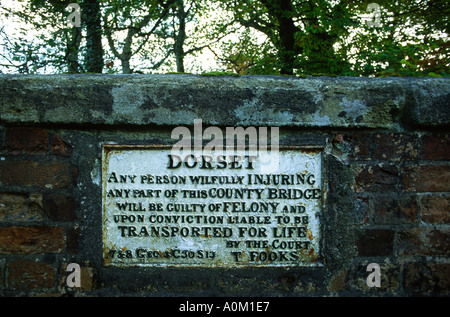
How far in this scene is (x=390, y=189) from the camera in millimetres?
1612

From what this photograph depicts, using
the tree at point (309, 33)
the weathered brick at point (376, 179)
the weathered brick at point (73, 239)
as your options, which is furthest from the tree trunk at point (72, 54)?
the weathered brick at point (376, 179)

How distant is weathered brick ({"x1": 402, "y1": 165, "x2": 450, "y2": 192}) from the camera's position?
1610 mm

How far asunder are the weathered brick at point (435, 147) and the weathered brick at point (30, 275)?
74.9 inches

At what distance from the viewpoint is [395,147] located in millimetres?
1603

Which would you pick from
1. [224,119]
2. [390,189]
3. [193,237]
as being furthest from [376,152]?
[193,237]

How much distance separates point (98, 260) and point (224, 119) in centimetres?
91

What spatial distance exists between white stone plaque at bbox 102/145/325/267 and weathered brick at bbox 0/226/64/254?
23 cm

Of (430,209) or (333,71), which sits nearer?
(430,209)

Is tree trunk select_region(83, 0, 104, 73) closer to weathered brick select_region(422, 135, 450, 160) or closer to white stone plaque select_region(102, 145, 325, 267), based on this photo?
white stone plaque select_region(102, 145, 325, 267)

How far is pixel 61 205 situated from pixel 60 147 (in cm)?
28

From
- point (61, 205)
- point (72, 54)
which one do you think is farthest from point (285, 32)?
point (61, 205)

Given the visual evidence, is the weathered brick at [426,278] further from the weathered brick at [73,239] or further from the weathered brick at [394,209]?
the weathered brick at [73,239]

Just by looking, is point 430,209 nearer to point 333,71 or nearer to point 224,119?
point 224,119
